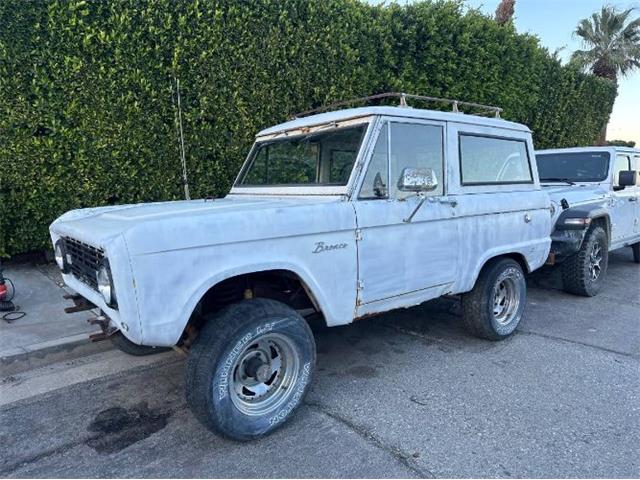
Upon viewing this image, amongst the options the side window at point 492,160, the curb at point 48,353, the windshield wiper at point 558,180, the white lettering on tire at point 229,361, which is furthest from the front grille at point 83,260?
the windshield wiper at point 558,180

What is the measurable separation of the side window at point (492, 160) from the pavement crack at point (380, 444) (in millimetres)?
2191

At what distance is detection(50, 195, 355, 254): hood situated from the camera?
92.9 inches

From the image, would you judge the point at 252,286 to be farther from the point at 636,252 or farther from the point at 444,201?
the point at 636,252

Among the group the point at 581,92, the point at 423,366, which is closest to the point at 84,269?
the point at 423,366

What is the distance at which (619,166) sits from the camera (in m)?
6.89

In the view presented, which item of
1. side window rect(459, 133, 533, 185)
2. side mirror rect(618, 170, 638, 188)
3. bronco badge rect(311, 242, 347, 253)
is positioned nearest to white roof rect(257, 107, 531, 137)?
side window rect(459, 133, 533, 185)

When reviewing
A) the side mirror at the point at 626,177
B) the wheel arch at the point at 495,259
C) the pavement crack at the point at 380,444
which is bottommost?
the pavement crack at the point at 380,444

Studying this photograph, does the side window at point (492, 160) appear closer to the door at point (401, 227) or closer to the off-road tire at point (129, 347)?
the door at point (401, 227)

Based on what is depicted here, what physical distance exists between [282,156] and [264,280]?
136 cm

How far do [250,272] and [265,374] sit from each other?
0.71 meters

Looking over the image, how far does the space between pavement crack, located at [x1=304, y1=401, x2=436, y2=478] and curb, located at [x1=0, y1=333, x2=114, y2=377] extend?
7.17 feet

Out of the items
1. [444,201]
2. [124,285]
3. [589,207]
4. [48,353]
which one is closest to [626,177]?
Answer: [589,207]

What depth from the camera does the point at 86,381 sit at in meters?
3.56

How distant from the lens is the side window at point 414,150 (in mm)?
3410
